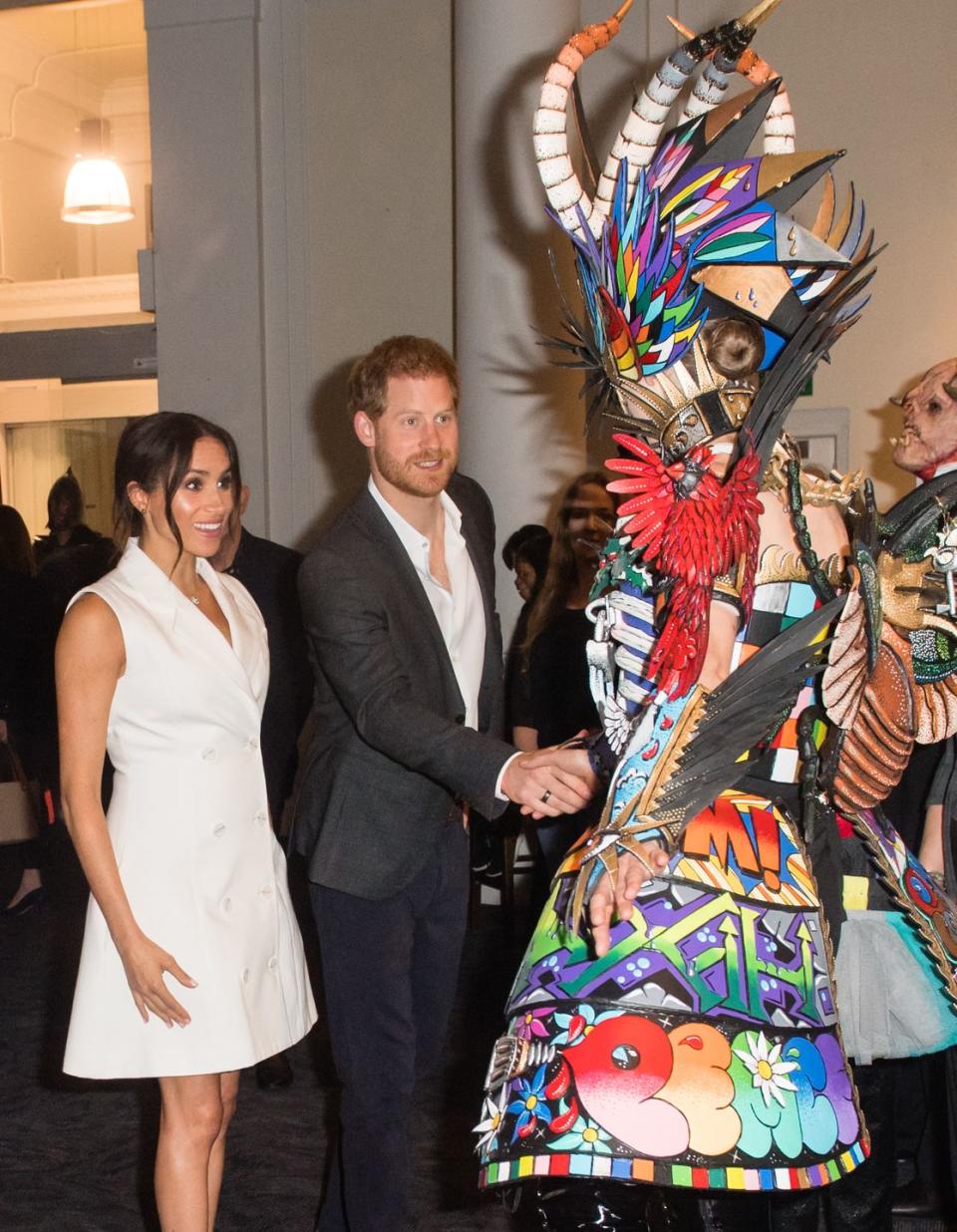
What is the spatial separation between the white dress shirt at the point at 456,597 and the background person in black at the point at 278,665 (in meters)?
1.05

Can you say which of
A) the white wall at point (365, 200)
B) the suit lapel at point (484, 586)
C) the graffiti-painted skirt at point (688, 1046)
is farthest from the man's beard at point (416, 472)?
the white wall at point (365, 200)

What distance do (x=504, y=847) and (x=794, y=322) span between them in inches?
132

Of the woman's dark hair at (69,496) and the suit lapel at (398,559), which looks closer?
the suit lapel at (398,559)

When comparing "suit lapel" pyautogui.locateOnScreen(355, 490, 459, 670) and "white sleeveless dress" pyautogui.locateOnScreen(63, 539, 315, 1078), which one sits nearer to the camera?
"white sleeveless dress" pyautogui.locateOnScreen(63, 539, 315, 1078)

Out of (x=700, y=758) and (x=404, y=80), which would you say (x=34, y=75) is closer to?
(x=404, y=80)

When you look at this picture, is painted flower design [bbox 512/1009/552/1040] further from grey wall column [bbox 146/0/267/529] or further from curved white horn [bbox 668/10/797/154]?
grey wall column [bbox 146/0/267/529]

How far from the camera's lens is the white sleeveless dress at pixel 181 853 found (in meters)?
2.38

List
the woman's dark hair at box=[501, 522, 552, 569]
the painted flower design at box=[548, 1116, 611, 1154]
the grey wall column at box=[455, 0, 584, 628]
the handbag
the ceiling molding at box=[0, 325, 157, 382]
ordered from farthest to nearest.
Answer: the ceiling molding at box=[0, 325, 157, 382] → the grey wall column at box=[455, 0, 584, 628] → the handbag → the woman's dark hair at box=[501, 522, 552, 569] → the painted flower design at box=[548, 1116, 611, 1154]

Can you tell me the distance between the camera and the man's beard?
8.77 feet

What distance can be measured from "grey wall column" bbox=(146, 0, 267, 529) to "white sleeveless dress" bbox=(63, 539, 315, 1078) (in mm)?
4187

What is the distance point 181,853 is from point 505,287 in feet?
12.3

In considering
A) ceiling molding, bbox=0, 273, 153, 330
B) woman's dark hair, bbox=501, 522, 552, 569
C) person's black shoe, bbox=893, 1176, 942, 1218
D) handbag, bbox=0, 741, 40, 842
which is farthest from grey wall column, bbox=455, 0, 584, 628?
person's black shoe, bbox=893, 1176, 942, 1218

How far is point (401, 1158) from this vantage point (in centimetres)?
262

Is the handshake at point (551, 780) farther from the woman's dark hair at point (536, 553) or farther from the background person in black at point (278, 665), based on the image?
the woman's dark hair at point (536, 553)
